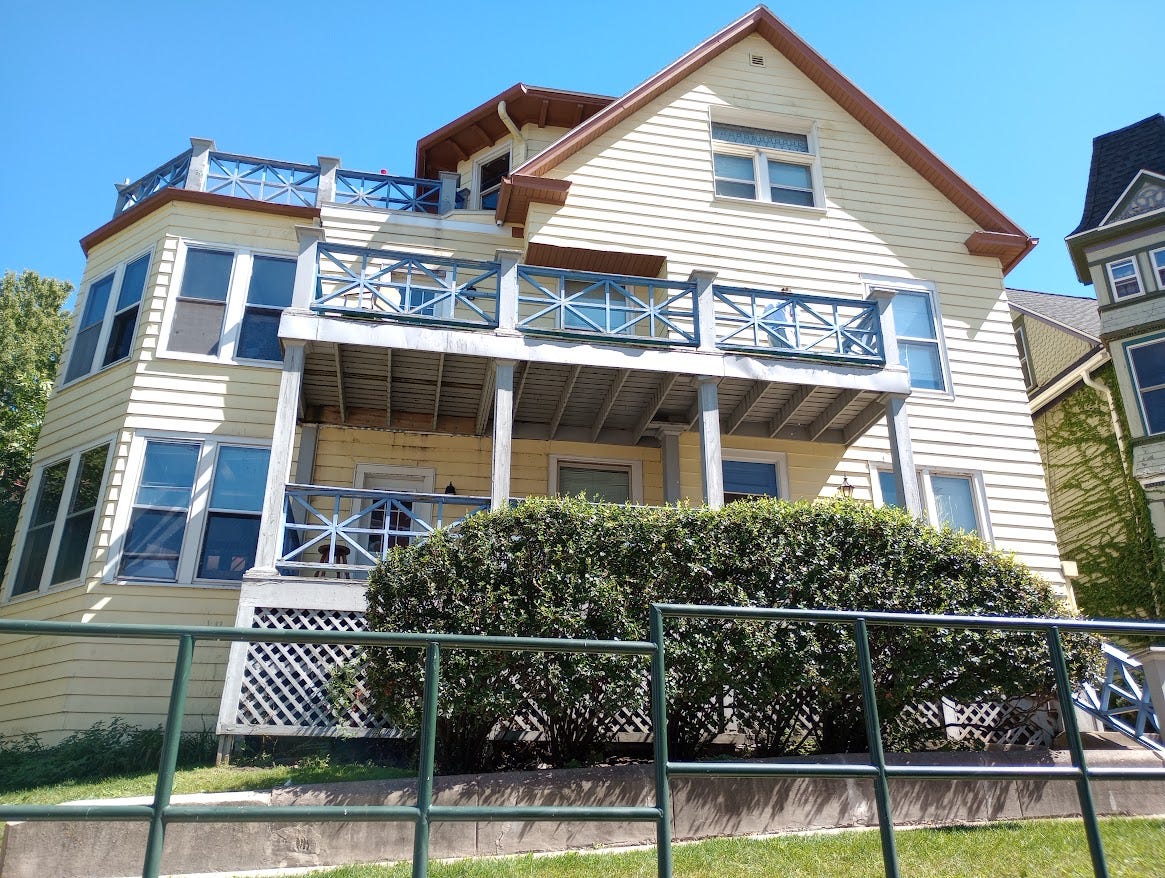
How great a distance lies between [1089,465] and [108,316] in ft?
62.7

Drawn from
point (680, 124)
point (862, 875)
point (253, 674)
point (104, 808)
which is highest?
point (680, 124)

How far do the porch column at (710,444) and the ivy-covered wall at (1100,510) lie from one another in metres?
10.2

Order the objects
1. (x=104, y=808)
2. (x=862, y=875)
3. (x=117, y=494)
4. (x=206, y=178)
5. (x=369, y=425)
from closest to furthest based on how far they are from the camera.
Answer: (x=104, y=808), (x=862, y=875), (x=117, y=494), (x=369, y=425), (x=206, y=178)

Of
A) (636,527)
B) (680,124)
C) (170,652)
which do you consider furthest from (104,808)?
(680,124)

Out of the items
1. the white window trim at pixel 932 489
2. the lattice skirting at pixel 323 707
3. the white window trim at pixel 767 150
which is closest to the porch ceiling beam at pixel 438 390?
the lattice skirting at pixel 323 707

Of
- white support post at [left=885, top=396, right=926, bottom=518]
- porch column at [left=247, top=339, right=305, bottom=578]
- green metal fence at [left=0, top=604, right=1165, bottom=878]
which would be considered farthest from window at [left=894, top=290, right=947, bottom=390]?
green metal fence at [left=0, top=604, right=1165, bottom=878]

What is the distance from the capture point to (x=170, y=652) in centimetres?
1166

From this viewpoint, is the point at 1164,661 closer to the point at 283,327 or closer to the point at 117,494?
the point at 283,327

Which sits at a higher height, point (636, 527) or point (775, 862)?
point (636, 527)

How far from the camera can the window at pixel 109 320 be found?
1369 cm

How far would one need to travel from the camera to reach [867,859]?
6.05 meters

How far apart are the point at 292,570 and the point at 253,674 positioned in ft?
→ 7.75

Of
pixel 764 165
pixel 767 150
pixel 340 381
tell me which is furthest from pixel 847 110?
pixel 340 381

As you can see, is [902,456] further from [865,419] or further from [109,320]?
[109,320]
